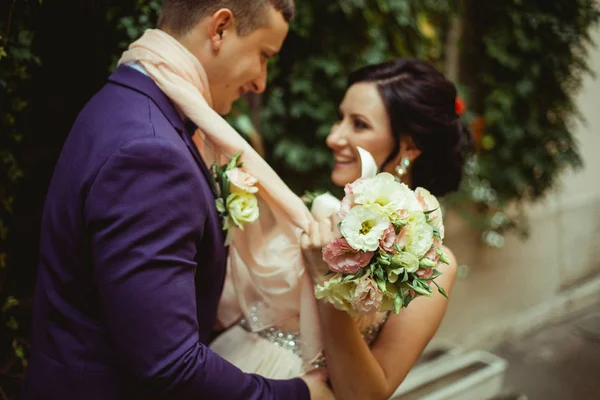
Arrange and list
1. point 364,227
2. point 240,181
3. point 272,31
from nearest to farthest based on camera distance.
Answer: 1. point 364,227
2. point 240,181
3. point 272,31

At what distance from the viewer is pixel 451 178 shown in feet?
7.48

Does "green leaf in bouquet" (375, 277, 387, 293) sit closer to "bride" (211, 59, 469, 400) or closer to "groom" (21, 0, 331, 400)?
"bride" (211, 59, 469, 400)

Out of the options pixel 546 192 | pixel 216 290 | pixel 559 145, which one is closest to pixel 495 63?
pixel 559 145

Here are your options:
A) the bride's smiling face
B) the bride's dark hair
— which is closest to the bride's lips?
the bride's smiling face

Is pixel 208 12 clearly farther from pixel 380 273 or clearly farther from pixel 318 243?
pixel 380 273

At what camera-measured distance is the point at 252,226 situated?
174cm

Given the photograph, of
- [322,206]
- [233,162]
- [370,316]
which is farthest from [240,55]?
[370,316]

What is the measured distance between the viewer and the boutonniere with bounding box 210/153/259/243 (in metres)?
1.53

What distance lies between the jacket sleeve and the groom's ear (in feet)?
1.46

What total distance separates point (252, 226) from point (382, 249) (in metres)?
0.57

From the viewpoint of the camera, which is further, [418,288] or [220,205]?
[220,205]

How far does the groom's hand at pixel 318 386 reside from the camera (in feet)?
5.21

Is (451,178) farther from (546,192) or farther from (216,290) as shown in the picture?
(546,192)

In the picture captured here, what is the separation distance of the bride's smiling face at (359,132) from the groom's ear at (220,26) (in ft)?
2.42
